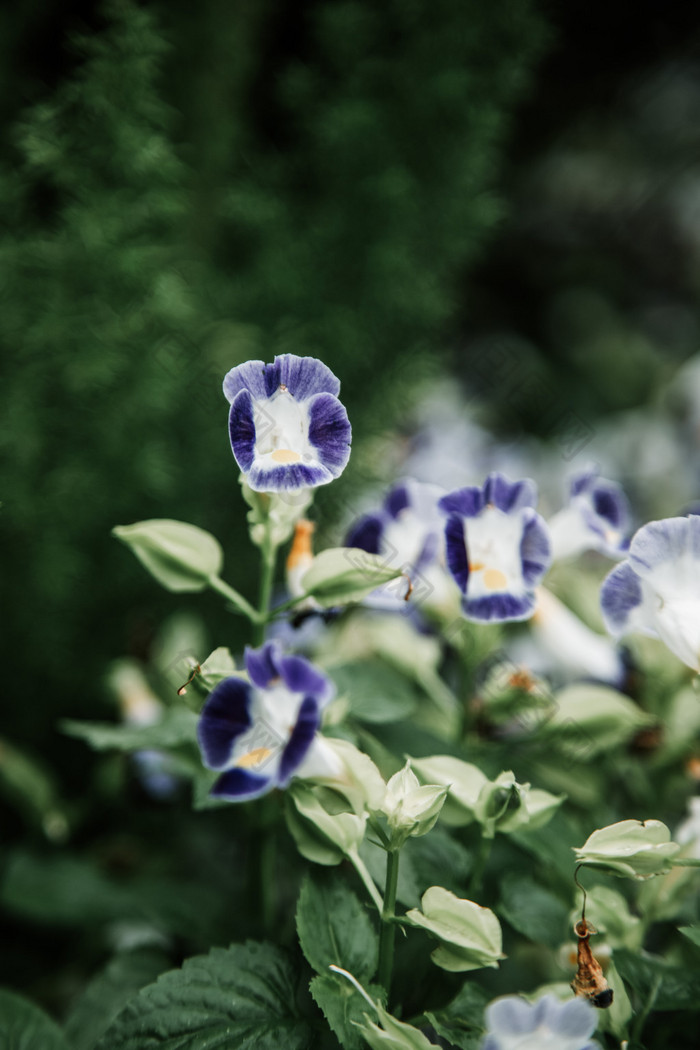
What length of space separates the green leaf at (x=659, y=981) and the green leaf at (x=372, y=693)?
162 mm

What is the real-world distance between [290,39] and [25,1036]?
102 cm

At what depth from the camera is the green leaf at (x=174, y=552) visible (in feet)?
1.30

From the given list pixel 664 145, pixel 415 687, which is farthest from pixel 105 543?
pixel 664 145

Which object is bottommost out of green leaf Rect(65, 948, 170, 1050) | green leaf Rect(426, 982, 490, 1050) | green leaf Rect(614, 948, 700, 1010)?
green leaf Rect(65, 948, 170, 1050)

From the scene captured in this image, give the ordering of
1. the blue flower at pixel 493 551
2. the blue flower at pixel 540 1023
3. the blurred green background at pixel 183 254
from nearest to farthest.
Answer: the blue flower at pixel 540 1023
the blue flower at pixel 493 551
the blurred green background at pixel 183 254

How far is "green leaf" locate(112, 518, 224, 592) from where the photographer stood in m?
0.40

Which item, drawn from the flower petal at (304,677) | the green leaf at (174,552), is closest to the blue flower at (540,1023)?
the flower petal at (304,677)

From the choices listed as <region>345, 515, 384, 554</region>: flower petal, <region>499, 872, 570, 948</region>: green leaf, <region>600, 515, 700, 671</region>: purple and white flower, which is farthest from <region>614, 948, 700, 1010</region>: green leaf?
<region>345, 515, 384, 554</region>: flower petal

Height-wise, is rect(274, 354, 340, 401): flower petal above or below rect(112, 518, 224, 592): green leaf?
above

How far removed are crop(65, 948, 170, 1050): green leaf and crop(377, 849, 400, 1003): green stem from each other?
0.17 metres

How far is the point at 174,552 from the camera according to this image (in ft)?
1.31

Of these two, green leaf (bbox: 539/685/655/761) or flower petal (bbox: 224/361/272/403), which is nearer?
flower petal (bbox: 224/361/272/403)

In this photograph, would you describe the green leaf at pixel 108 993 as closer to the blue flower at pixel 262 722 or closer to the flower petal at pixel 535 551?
the blue flower at pixel 262 722

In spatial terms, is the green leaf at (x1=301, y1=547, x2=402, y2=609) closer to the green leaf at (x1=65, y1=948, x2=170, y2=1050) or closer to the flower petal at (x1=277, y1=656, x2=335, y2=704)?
the flower petal at (x1=277, y1=656, x2=335, y2=704)
